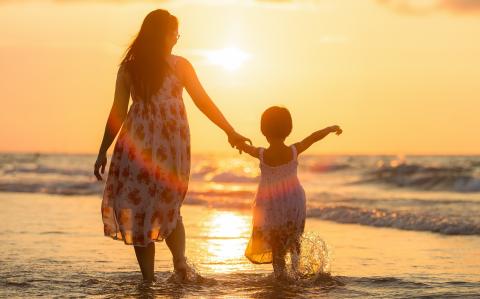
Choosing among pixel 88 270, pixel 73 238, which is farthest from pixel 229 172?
pixel 88 270

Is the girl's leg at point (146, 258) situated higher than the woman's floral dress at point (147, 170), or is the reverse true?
the woman's floral dress at point (147, 170)

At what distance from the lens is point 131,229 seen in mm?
5949

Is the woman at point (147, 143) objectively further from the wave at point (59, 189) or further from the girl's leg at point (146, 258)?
the wave at point (59, 189)

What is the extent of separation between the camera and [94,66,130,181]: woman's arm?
5922 mm

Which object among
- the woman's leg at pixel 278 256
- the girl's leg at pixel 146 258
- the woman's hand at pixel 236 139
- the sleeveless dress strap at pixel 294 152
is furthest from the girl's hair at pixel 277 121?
the girl's leg at pixel 146 258

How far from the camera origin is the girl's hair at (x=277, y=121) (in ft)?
21.1

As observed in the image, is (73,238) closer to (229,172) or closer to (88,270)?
(88,270)

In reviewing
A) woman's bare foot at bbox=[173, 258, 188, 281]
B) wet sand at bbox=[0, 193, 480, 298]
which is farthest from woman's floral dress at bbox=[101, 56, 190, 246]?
wet sand at bbox=[0, 193, 480, 298]

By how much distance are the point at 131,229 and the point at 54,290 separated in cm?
78

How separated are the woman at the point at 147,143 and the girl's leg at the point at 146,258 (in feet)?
0.05

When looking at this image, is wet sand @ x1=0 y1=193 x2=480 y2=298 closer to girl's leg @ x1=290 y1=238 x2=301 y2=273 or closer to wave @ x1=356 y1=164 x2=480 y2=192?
girl's leg @ x1=290 y1=238 x2=301 y2=273

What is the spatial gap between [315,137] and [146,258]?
1.68 m

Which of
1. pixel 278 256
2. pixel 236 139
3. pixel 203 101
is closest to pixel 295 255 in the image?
pixel 278 256

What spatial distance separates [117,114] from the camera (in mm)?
5961
